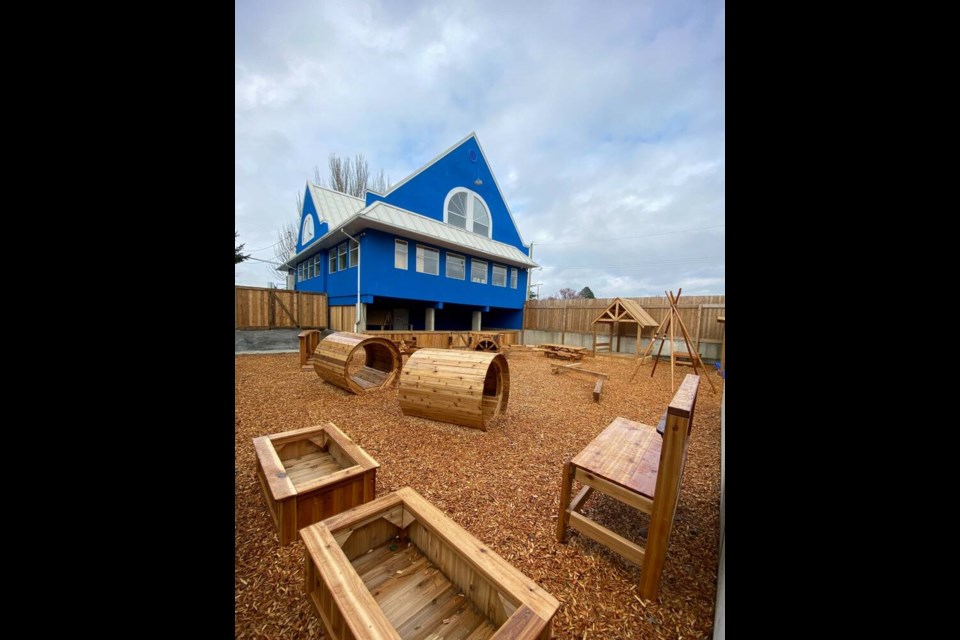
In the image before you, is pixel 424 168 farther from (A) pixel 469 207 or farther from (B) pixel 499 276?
(B) pixel 499 276

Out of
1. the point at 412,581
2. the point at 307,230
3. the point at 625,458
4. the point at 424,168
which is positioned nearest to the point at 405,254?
the point at 424,168

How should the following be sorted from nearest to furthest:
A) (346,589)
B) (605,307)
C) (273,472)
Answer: (346,589), (273,472), (605,307)

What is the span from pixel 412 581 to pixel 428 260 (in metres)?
12.3

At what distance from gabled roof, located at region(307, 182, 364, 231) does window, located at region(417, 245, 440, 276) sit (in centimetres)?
432

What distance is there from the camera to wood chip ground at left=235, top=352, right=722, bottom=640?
2.06 meters

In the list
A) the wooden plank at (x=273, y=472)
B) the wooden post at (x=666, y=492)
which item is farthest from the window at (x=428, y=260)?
the wooden post at (x=666, y=492)

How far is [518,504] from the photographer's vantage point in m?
3.14

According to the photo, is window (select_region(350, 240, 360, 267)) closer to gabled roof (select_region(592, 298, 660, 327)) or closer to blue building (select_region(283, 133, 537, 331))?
blue building (select_region(283, 133, 537, 331))

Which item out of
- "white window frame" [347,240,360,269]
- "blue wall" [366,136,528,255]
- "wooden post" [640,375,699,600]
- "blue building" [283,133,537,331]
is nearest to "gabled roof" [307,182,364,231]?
"blue building" [283,133,537,331]

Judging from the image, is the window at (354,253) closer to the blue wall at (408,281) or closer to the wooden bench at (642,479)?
the blue wall at (408,281)
